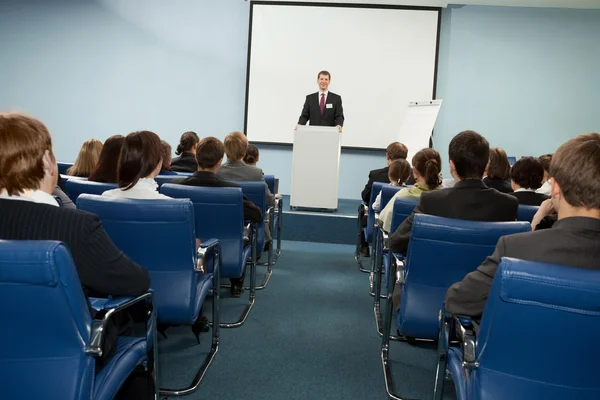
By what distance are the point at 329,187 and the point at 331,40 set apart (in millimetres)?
2871

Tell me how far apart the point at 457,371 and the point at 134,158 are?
66.3 inches

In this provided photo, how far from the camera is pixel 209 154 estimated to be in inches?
124

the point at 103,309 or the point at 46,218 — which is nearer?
the point at 46,218

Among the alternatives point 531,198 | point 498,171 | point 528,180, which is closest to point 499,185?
point 498,171

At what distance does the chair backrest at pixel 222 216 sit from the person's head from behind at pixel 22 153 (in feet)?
4.18

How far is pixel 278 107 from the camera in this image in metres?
7.93

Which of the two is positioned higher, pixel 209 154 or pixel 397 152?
pixel 397 152

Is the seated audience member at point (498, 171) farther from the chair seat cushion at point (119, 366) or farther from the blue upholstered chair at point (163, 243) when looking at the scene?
the chair seat cushion at point (119, 366)

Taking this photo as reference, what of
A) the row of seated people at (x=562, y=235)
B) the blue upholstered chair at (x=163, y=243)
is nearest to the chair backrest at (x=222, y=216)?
the blue upholstered chair at (x=163, y=243)

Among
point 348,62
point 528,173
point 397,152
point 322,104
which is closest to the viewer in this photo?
point 528,173

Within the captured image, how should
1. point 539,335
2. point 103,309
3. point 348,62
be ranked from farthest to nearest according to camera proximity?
1. point 348,62
2. point 103,309
3. point 539,335

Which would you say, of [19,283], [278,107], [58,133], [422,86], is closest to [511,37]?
[422,86]

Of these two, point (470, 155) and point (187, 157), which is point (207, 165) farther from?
point (470, 155)

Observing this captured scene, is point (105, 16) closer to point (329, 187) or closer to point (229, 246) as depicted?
point (329, 187)
